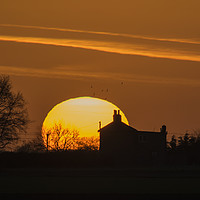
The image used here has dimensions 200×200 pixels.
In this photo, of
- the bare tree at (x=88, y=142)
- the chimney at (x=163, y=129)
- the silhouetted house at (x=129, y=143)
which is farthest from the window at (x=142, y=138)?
the bare tree at (x=88, y=142)

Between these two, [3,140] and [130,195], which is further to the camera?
[3,140]

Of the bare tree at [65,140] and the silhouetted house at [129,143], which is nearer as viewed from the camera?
the silhouetted house at [129,143]

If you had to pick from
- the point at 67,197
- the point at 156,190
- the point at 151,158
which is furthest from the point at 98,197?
the point at 151,158

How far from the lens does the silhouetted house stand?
118375 mm

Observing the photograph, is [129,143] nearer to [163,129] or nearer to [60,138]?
[163,129]

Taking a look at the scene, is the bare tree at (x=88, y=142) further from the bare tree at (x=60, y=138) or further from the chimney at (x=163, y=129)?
the chimney at (x=163, y=129)

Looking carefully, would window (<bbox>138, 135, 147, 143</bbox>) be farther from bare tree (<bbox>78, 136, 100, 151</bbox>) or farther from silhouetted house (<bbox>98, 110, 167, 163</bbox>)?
bare tree (<bbox>78, 136, 100, 151</bbox>)

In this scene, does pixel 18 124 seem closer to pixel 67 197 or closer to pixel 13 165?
pixel 13 165

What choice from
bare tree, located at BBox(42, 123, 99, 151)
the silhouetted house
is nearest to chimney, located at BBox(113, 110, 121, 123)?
the silhouetted house

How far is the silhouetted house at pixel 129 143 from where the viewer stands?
4660 inches

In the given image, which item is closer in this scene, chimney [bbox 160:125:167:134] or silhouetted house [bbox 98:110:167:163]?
silhouetted house [bbox 98:110:167:163]

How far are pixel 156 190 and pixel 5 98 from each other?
162ft

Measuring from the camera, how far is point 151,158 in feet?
391

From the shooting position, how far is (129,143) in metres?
120
